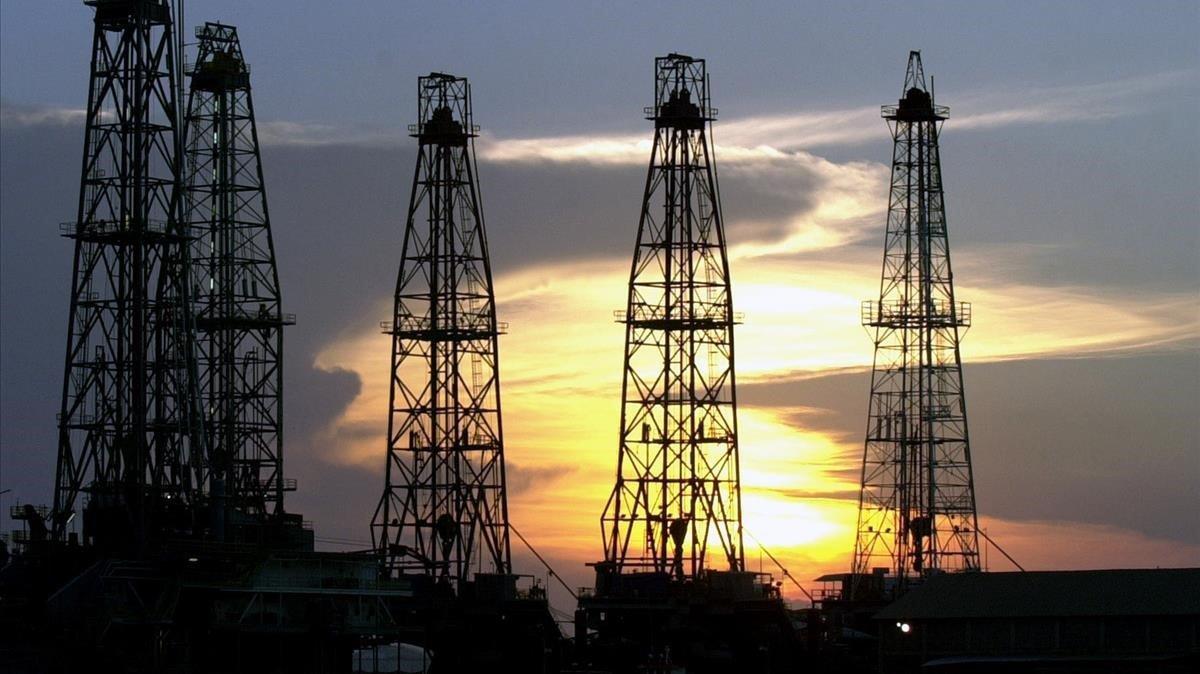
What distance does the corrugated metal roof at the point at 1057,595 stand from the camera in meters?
102

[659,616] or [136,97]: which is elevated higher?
[136,97]

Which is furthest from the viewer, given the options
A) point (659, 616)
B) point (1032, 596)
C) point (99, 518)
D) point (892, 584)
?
point (892, 584)

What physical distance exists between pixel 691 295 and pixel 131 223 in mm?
29573

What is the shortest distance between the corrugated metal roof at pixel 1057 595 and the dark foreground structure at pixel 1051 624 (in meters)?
0.04

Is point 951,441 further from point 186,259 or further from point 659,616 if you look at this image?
point 186,259

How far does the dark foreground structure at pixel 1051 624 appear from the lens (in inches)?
3976

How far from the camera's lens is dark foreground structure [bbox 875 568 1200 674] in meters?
101

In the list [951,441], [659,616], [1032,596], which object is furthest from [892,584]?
[1032,596]

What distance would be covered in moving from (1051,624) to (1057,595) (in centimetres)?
208

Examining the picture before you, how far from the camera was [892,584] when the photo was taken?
145375 millimetres

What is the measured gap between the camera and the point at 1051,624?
341ft

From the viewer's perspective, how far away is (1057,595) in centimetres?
10556

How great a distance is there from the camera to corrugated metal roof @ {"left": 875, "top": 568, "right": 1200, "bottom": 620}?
102 metres

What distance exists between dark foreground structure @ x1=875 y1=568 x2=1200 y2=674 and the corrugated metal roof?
0.04m
